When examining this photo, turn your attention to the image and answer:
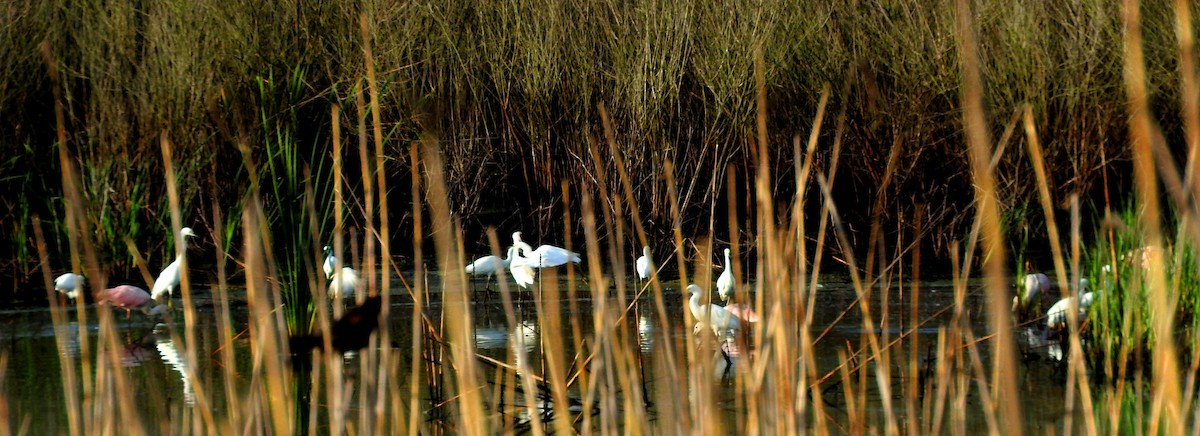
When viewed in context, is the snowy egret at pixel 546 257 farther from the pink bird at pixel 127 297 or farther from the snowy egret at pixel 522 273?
the pink bird at pixel 127 297

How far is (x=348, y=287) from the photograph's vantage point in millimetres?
7230

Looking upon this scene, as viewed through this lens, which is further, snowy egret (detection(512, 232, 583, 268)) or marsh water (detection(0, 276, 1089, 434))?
snowy egret (detection(512, 232, 583, 268))

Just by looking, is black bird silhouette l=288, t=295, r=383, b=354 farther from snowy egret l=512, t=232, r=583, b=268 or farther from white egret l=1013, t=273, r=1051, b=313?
snowy egret l=512, t=232, r=583, b=268

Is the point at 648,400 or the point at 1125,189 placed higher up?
the point at 1125,189

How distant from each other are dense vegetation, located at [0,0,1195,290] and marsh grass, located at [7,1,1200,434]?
6 centimetres

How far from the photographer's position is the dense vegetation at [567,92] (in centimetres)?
802

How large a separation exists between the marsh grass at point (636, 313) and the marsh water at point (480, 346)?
0.19 ft

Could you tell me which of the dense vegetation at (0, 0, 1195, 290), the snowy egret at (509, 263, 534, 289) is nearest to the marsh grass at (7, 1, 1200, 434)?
the dense vegetation at (0, 0, 1195, 290)

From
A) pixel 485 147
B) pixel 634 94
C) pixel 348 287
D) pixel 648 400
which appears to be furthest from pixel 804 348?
pixel 485 147

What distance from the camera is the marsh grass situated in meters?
2.24

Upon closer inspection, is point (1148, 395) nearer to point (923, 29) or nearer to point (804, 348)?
point (804, 348)

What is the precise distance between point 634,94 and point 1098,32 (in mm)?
2598

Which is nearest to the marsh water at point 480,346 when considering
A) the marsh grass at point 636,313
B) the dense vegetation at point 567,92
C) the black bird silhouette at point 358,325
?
the marsh grass at point 636,313

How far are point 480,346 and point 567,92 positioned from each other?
3229 millimetres
